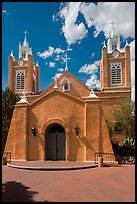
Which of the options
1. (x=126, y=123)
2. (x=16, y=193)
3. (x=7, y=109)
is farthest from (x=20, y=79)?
(x=16, y=193)

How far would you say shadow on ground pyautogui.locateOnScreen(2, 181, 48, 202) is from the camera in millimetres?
8242

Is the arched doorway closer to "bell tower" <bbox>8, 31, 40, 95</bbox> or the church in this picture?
the church

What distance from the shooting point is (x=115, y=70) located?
39.2 metres

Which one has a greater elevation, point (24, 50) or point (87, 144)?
point (24, 50)

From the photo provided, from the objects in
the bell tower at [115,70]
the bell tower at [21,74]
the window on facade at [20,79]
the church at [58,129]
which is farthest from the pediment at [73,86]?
the church at [58,129]

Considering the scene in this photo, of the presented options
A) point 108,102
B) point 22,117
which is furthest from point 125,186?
point 108,102

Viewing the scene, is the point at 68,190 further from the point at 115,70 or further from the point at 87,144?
the point at 115,70

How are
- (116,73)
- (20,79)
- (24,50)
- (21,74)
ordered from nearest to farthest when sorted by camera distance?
(116,73)
(20,79)
(21,74)
(24,50)

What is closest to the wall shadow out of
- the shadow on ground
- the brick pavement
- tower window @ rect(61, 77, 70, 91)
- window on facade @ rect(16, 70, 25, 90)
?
the brick pavement

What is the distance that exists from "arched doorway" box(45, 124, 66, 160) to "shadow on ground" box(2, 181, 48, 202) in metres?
9.53

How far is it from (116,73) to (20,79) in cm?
1670

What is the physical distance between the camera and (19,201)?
8000 mm

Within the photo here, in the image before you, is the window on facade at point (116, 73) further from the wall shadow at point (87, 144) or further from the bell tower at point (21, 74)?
the wall shadow at point (87, 144)

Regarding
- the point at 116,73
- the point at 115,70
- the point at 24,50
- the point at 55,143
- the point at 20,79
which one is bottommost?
the point at 55,143
